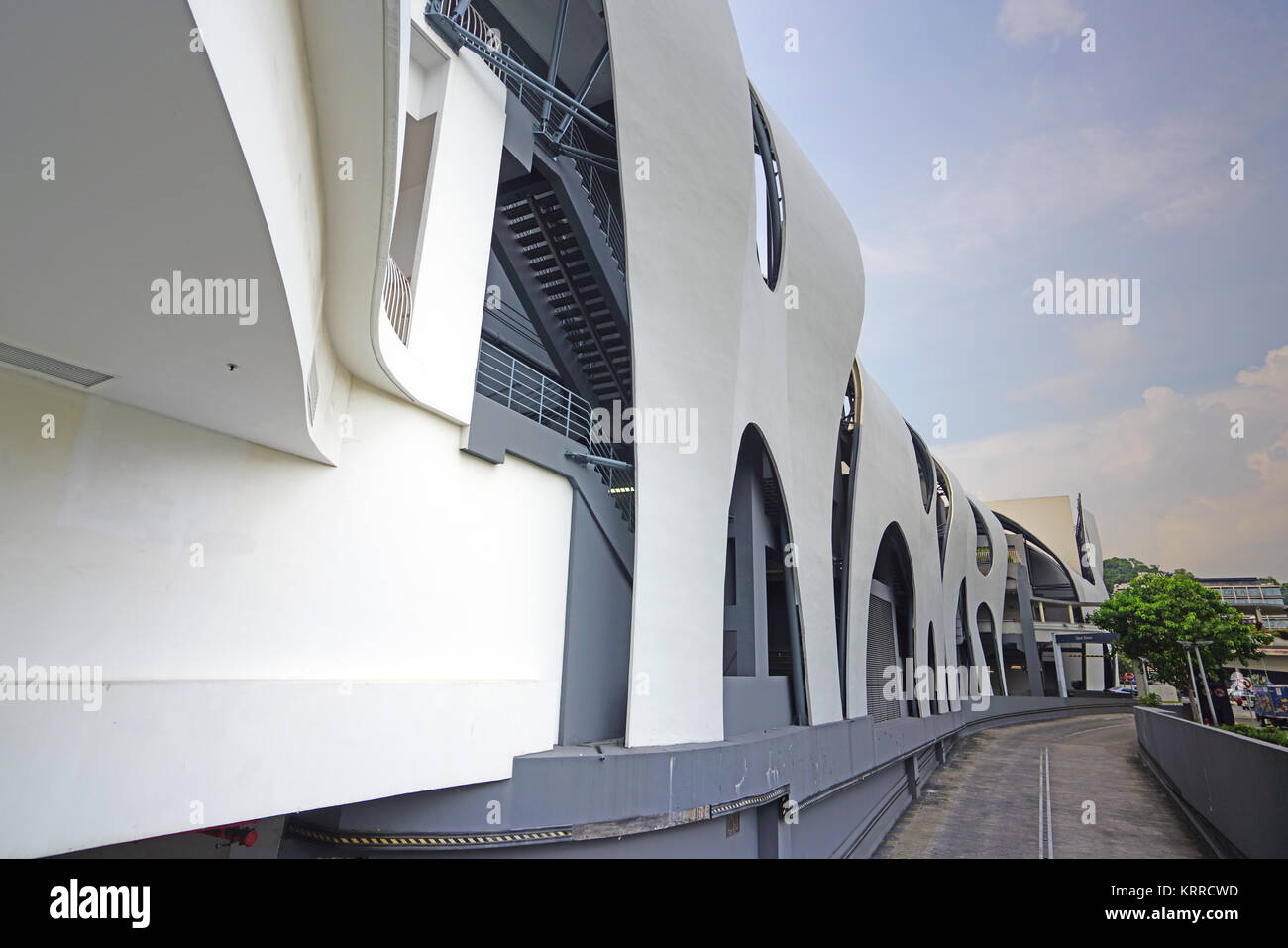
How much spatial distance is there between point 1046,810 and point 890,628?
8166 mm

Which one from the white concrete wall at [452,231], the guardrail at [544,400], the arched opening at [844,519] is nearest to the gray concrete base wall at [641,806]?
the arched opening at [844,519]

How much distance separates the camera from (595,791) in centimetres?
838

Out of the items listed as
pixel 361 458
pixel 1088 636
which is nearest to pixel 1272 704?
pixel 1088 636

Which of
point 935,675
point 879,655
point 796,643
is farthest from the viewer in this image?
point 935,675

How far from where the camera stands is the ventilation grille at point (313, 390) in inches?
225

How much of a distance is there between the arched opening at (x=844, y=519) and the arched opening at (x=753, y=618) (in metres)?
2.77

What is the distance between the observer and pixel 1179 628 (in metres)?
28.6

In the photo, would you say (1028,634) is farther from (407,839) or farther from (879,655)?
(407,839)

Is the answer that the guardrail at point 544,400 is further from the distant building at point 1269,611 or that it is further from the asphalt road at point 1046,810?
the distant building at point 1269,611

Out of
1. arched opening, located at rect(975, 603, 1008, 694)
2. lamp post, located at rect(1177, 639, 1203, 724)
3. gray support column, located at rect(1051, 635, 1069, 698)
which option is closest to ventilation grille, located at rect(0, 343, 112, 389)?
lamp post, located at rect(1177, 639, 1203, 724)

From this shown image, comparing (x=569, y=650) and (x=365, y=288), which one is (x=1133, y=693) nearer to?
(x=569, y=650)

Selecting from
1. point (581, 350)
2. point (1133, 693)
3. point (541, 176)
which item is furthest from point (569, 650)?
point (1133, 693)

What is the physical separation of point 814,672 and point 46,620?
13.4 metres
